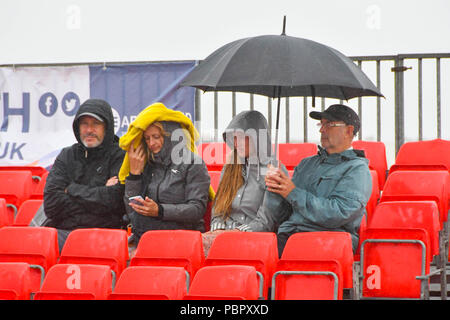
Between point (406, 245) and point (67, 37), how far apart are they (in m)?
4.91

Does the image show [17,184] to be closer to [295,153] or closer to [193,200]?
[193,200]

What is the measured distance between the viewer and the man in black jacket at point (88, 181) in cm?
456

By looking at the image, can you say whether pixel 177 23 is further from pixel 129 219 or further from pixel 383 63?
pixel 129 219

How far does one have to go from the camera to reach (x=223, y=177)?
4426 mm

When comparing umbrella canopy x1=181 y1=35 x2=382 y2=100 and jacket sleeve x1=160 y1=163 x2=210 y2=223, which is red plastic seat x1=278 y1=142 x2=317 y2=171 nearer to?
jacket sleeve x1=160 y1=163 x2=210 y2=223

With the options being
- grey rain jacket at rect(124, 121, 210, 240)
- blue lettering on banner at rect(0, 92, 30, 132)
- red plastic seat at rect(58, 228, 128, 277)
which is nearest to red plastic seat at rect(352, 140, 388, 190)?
grey rain jacket at rect(124, 121, 210, 240)

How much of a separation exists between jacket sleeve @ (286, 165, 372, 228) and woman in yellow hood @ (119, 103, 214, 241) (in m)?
0.56

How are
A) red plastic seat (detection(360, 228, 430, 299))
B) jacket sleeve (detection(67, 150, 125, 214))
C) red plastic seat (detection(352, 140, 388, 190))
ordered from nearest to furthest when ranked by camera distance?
1. red plastic seat (detection(360, 228, 430, 299))
2. jacket sleeve (detection(67, 150, 125, 214))
3. red plastic seat (detection(352, 140, 388, 190))

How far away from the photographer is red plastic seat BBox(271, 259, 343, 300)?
3562mm

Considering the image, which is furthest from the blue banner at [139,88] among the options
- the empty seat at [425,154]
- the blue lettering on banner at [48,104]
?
the empty seat at [425,154]

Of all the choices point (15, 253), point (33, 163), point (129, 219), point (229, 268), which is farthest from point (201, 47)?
point (229, 268)

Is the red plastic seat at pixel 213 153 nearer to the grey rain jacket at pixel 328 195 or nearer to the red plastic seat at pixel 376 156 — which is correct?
the red plastic seat at pixel 376 156

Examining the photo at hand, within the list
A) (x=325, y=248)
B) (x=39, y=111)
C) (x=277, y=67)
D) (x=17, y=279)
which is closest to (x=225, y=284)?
(x=325, y=248)

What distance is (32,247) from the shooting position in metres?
4.14
